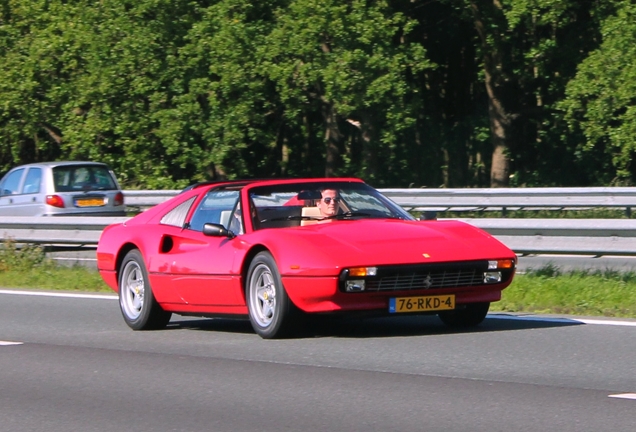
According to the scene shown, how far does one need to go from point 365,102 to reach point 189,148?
4.77 metres

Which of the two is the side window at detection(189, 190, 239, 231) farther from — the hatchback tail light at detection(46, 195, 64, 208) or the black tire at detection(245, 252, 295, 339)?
the hatchback tail light at detection(46, 195, 64, 208)

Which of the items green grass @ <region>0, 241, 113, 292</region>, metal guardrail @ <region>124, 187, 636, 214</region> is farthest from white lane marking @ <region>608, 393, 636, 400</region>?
metal guardrail @ <region>124, 187, 636, 214</region>

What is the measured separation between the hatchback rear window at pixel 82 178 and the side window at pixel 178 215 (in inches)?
509

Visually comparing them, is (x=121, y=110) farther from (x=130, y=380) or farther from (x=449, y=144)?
(x=130, y=380)

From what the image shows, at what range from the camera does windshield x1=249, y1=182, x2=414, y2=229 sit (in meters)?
9.90

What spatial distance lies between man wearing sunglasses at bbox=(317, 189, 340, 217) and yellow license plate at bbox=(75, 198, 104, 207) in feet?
46.2

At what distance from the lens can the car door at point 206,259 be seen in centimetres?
977

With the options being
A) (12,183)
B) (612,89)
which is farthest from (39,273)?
(612,89)

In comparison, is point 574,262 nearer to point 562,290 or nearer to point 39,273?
point 562,290

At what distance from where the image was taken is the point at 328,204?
390 inches

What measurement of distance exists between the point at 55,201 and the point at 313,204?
46.0ft

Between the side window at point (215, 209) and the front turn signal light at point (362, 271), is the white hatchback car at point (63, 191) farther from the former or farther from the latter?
the front turn signal light at point (362, 271)

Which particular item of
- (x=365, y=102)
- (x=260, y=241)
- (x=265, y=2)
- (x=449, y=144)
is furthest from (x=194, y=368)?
(x=449, y=144)

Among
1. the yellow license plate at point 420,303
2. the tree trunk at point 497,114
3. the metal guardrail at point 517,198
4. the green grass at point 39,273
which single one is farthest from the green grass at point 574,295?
the tree trunk at point 497,114
